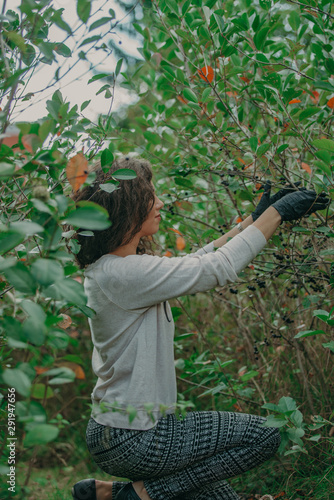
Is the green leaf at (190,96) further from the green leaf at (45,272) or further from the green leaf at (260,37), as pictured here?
the green leaf at (45,272)

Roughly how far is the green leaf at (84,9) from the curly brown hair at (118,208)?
0.57 m

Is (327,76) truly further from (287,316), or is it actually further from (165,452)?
(165,452)

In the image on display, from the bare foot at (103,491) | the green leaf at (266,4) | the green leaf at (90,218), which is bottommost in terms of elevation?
the bare foot at (103,491)

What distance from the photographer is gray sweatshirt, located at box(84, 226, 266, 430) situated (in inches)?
63.0

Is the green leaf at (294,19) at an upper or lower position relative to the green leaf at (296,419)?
upper

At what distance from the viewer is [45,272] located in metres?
0.87

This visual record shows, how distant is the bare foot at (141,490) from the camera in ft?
5.69

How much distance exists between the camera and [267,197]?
1821 millimetres

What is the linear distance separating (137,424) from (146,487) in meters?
0.28

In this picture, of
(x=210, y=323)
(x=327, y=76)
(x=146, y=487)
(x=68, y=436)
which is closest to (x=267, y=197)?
(x=327, y=76)

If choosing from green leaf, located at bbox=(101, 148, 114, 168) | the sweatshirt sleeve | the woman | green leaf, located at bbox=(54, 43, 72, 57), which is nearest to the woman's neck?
the woman

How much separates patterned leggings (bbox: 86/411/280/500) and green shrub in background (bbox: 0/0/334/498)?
0.55 ft

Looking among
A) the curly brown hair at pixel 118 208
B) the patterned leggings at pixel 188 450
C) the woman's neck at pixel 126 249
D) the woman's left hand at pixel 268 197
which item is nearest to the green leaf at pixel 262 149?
the woman's left hand at pixel 268 197

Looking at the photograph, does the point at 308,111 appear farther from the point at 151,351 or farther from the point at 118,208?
the point at 151,351
